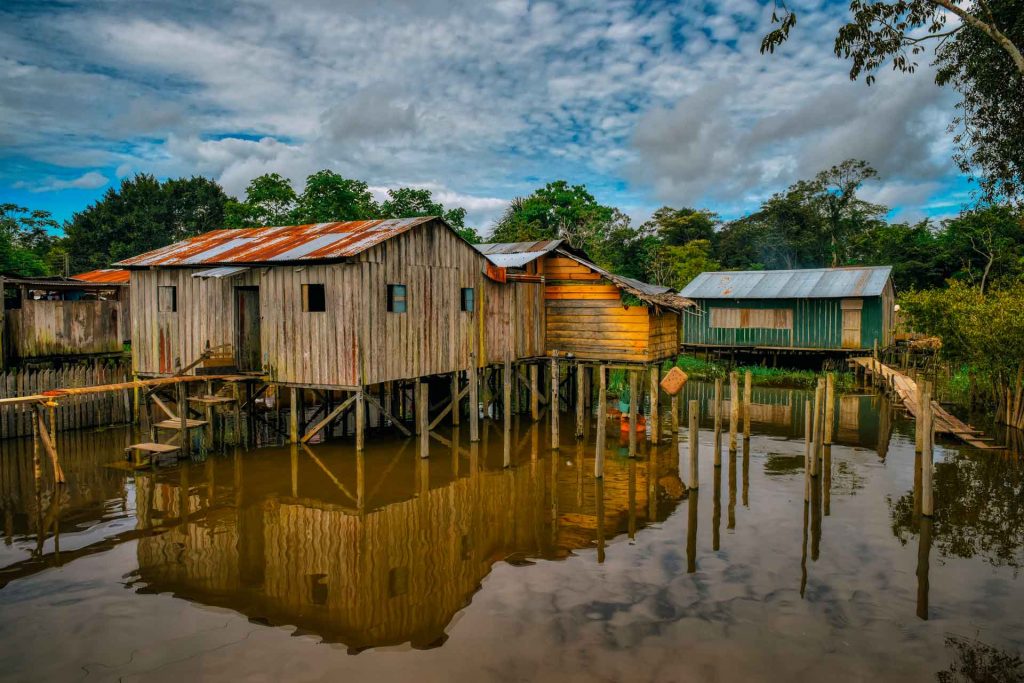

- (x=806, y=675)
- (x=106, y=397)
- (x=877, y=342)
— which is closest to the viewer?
(x=806, y=675)

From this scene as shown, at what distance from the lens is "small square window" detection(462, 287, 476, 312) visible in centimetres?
1905

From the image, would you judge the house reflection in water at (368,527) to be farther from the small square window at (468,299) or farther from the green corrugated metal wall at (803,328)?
the green corrugated metal wall at (803,328)

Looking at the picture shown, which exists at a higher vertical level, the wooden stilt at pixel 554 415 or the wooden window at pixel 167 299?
the wooden window at pixel 167 299

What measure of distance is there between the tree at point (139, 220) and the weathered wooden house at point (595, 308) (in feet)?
123

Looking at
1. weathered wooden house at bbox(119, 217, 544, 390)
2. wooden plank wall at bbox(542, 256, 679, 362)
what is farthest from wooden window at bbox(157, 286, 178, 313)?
wooden plank wall at bbox(542, 256, 679, 362)

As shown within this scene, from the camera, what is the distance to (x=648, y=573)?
984cm

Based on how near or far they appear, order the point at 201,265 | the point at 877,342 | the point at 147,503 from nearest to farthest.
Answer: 1. the point at 147,503
2. the point at 201,265
3. the point at 877,342

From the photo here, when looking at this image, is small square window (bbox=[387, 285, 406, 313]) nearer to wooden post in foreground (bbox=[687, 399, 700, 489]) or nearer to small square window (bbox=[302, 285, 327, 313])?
small square window (bbox=[302, 285, 327, 313])

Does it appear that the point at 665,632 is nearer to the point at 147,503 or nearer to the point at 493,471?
the point at 493,471

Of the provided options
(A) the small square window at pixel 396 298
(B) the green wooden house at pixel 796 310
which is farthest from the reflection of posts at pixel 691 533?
(B) the green wooden house at pixel 796 310

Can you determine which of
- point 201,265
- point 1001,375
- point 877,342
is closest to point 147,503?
point 201,265

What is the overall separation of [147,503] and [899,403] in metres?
23.5

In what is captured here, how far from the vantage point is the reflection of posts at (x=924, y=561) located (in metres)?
8.84

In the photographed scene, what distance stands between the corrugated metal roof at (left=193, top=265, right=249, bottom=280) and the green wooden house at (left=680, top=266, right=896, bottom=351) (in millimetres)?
20257
